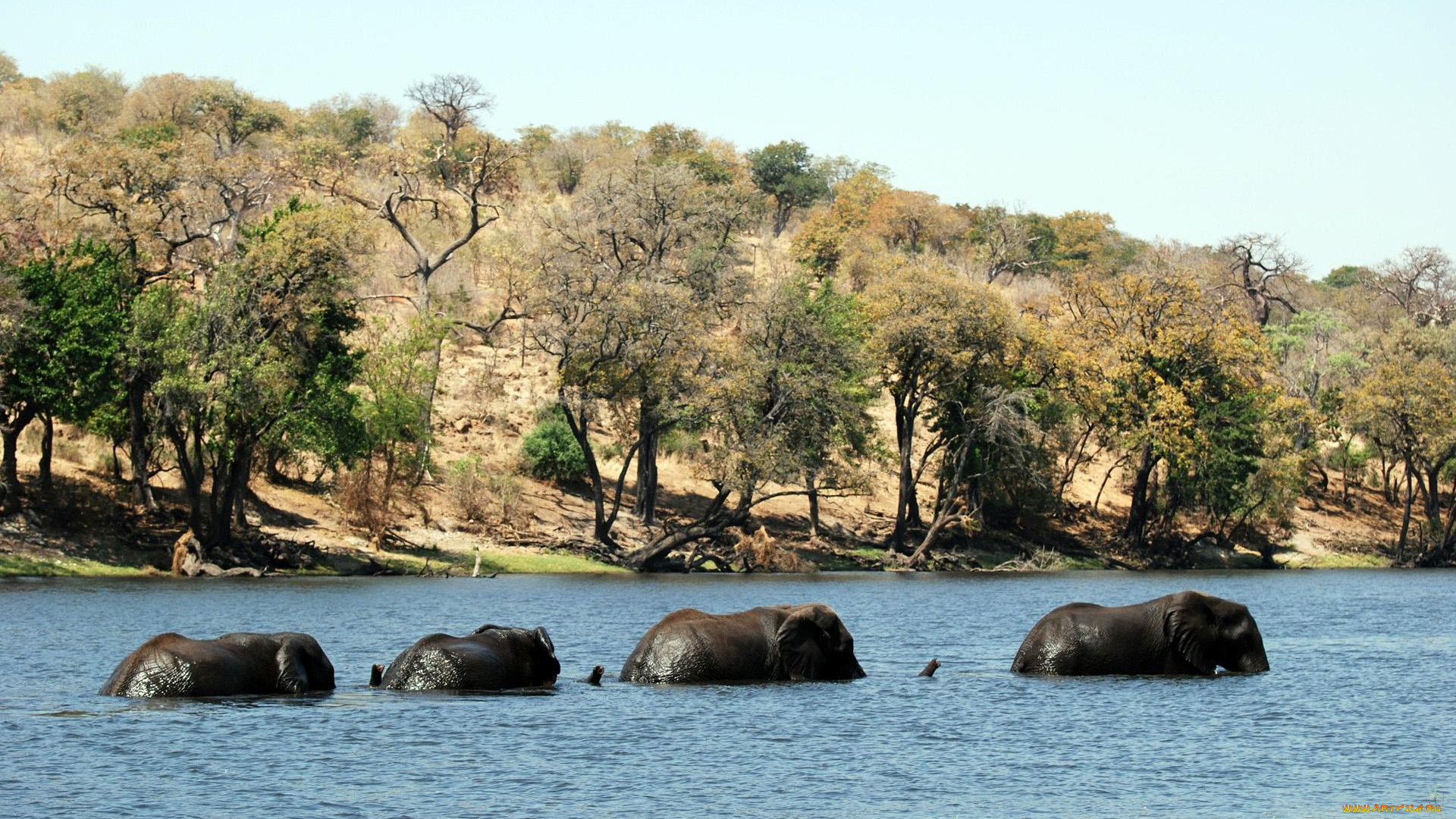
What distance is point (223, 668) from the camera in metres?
23.7

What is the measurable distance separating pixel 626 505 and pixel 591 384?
907 centimetres

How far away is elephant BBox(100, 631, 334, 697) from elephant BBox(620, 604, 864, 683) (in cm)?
508

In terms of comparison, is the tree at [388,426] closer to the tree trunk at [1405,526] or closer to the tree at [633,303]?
the tree at [633,303]

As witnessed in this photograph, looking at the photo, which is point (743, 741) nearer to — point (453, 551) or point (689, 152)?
point (453, 551)

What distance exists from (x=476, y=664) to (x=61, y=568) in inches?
1310

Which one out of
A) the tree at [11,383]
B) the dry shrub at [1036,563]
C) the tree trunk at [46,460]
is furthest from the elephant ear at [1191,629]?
the dry shrub at [1036,563]

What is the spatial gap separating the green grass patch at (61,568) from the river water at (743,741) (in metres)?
18.1

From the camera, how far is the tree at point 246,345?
182ft

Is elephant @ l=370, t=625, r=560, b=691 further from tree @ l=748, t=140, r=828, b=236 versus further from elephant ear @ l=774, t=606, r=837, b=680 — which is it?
tree @ l=748, t=140, r=828, b=236

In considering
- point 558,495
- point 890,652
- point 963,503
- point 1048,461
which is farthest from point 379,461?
point 890,652

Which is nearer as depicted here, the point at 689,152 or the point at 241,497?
the point at 241,497

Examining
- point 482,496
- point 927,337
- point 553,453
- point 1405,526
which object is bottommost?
point 482,496

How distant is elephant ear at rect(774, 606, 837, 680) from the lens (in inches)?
1064

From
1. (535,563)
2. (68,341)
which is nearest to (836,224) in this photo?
(535,563)
